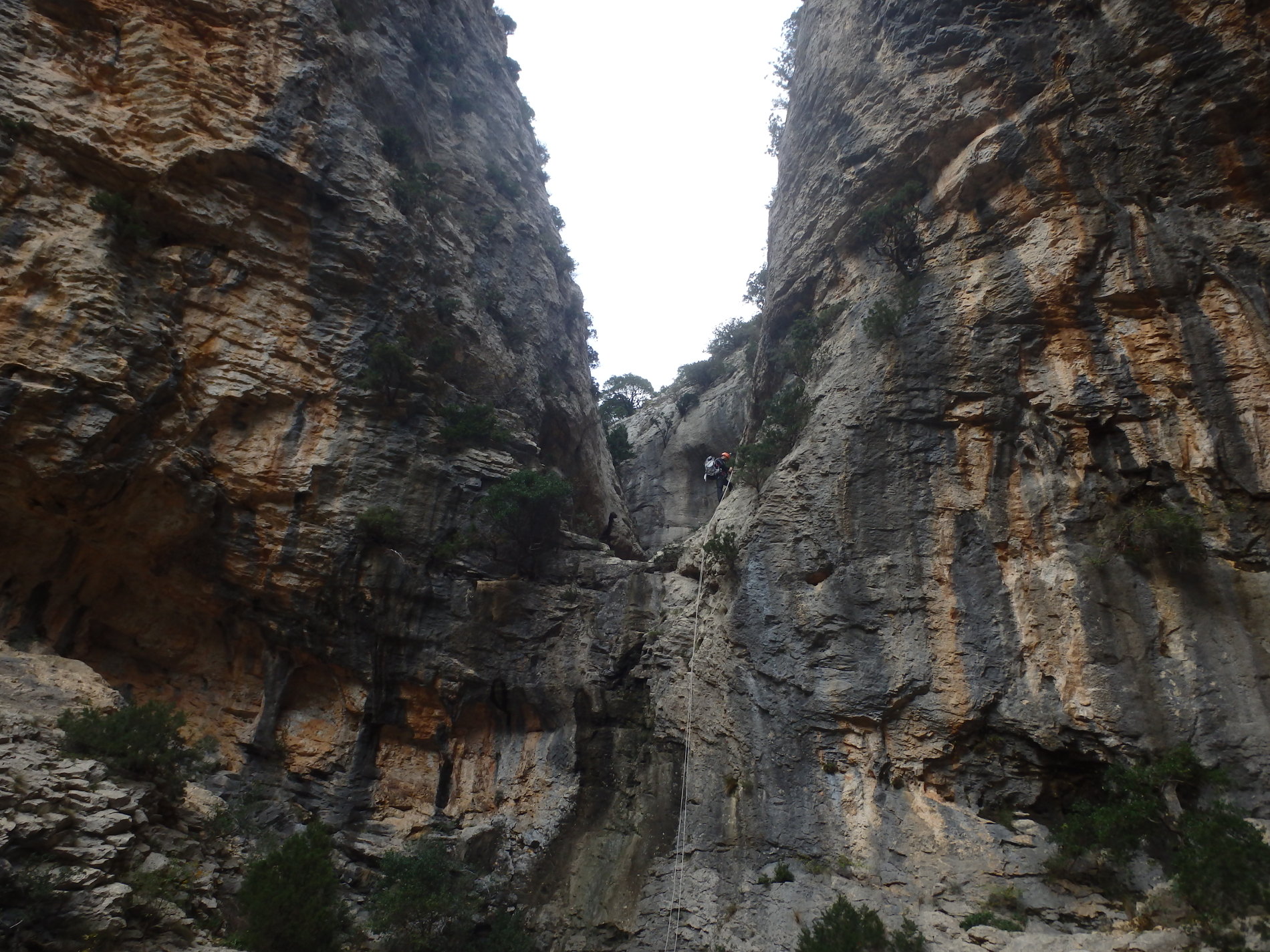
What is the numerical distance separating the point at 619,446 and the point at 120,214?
17.9m

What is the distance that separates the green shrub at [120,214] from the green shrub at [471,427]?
6.86 meters

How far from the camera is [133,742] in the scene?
11.1m

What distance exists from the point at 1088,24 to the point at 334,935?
20586 millimetres

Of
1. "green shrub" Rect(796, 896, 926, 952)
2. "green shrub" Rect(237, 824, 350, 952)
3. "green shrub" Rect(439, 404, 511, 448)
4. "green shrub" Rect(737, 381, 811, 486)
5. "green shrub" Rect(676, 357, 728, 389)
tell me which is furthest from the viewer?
"green shrub" Rect(676, 357, 728, 389)

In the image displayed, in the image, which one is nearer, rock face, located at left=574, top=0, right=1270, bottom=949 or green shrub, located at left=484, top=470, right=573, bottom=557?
rock face, located at left=574, top=0, right=1270, bottom=949

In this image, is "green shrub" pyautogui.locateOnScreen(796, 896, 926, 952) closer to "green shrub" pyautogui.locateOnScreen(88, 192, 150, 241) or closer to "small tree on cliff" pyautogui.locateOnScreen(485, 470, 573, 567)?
"small tree on cliff" pyautogui.locateOnScreen(485, 470, 573, 567)

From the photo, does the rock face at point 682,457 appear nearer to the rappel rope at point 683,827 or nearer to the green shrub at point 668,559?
the green shrub at point 668,559

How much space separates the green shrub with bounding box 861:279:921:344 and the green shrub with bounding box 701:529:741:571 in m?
5.07

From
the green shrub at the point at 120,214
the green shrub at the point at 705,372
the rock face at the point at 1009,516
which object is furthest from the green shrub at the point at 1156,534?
the green shrub at the point at 705,372

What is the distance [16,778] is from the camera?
371 inches

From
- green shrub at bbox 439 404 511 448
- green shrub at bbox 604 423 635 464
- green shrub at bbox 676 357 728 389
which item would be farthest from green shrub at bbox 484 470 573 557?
green shrub at bbox 676 357 728 389

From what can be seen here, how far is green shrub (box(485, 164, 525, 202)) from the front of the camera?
24812 mm

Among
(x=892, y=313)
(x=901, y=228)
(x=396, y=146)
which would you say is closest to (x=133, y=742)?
(x=892, y=313)

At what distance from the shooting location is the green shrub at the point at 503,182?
24812 mm
